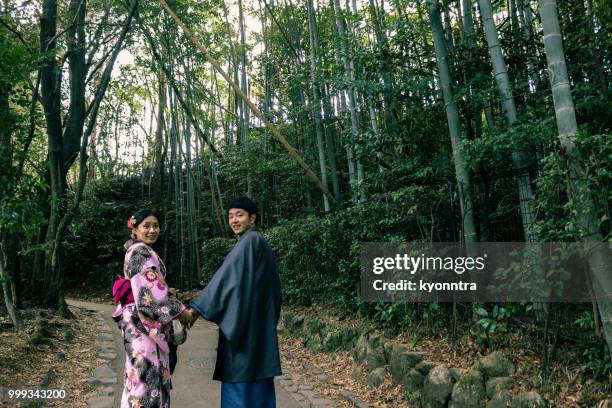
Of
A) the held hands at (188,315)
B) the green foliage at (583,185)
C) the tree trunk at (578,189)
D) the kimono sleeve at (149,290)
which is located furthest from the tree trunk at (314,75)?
the held hands at (188,315)

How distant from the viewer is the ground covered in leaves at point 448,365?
290 cm

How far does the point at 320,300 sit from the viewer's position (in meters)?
7.31

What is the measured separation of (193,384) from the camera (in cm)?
460

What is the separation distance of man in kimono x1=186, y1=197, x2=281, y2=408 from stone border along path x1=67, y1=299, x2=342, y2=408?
5.55 feet

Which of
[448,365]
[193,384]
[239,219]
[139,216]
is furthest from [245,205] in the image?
[193,384]

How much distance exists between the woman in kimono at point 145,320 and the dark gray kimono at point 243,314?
22 cm

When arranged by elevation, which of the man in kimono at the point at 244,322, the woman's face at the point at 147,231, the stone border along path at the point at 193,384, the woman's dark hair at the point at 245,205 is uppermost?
the woman's dark hair at the point at 245,205

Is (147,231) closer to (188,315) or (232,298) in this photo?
(188,315)

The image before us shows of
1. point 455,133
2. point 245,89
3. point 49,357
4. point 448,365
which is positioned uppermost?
point 245,89

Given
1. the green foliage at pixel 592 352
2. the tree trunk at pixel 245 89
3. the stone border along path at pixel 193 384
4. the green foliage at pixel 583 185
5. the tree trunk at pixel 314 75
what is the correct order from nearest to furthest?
the green foliage at pixel 583 185 → the green foliage at pixel 592 352 → the stone border along path at pixel 193 384 → the tree trunk at pixel 314 75 → the tree trunk at pixel 245 89

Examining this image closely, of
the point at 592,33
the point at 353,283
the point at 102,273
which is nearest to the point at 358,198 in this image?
the point at 353,283

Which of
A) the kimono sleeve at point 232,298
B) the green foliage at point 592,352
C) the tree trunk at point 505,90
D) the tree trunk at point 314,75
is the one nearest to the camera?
the kimono sleeve at point 232,298

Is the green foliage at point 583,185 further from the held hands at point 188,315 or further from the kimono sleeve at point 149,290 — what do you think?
the kimono sleeve at point 149,290

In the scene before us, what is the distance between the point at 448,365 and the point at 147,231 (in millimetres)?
2429
